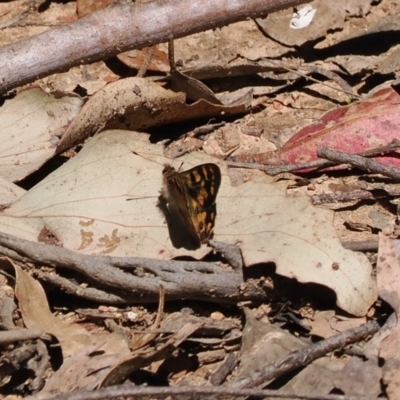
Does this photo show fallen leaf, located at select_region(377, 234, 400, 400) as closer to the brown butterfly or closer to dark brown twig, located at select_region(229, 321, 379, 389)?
dark brown twig, located at select_region(229, 321, 379, 389)

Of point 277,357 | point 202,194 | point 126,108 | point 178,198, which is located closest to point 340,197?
point 202,194

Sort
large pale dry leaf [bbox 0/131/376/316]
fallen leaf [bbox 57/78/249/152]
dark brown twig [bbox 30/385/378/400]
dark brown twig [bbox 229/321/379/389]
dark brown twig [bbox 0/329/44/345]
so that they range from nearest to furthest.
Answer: dark brown twig [bbox 30/385/378/400] → dark brown twig [bbox 229/321/379/389] → dark brown twig [bbox 0/329/44/345] → large pale dry leaf [bbox 0/131/376/316] → fallen leaf [bbox 57/78/249/152]

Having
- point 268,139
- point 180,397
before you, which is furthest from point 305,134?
point 180,397

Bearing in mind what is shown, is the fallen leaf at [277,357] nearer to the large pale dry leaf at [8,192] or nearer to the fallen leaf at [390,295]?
the fallen leaf at [390,295]

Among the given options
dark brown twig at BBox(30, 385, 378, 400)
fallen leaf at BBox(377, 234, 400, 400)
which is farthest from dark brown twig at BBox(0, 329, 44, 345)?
fallen leaf at BBox(377, 234, 400, 400)

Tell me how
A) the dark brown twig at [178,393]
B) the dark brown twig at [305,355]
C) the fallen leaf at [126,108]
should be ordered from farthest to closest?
the fallen leaf at [126,108] → the dark brown twig at [305,355] → the dark brown twig at [178,393]

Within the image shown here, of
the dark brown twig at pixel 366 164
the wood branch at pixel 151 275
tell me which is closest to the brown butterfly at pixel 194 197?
the wood branch at pixel 151 275

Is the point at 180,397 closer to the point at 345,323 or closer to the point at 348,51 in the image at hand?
the point at 345,323
